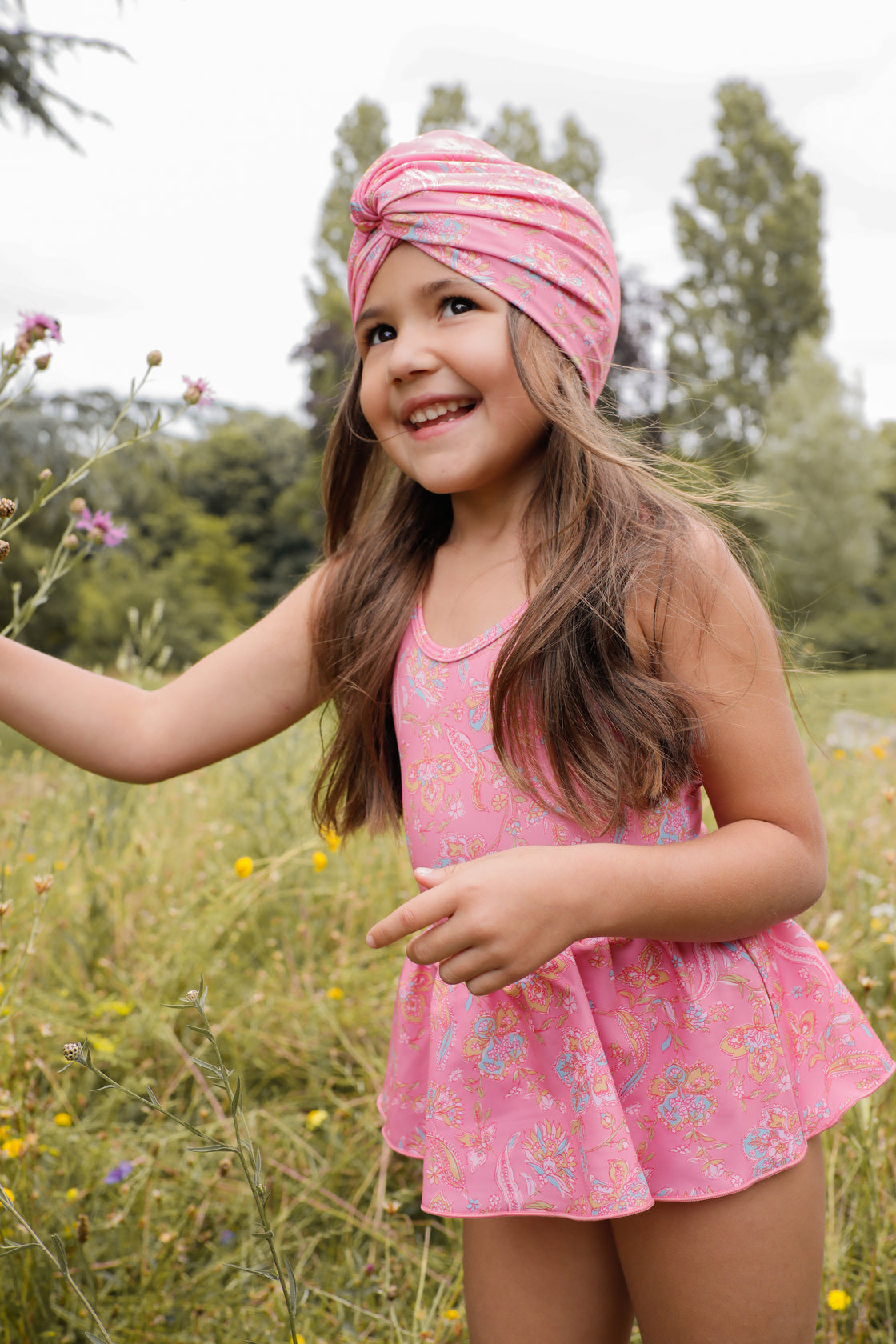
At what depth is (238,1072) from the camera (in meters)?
1.82

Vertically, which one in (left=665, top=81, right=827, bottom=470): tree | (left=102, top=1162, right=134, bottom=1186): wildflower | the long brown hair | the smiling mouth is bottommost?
(left=102, top=1162, right=134, bottom=1186): wildflower

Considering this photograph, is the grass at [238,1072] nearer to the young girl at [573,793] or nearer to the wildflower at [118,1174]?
the wildflower at [118,1174]

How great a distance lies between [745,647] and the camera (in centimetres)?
102

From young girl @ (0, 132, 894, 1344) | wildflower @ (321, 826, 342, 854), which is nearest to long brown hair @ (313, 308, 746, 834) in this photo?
young girl @ (0, 132, 894, 1344)

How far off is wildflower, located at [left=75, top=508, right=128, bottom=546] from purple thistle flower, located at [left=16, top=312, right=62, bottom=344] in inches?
9.3

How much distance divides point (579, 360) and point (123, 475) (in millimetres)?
7100

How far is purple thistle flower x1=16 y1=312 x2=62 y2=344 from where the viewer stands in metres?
0.98

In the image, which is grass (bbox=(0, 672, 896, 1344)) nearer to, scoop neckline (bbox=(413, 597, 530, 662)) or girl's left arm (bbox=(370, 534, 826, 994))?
girl's left arm (bbox=(370, 534, 826, 994))

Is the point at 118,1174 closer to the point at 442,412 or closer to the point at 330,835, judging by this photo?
the point at 330,835

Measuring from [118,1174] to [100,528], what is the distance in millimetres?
1034

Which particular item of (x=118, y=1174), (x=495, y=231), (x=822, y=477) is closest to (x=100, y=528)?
(x=495, y=231)

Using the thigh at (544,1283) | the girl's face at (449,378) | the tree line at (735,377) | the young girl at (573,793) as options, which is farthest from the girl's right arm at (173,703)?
the tree line at (735,377)

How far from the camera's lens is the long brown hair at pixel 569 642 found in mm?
1027

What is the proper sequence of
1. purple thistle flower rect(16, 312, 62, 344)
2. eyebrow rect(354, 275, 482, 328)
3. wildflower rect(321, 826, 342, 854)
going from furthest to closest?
wildflower rect(321, 826, 342, 854), eyebrow rect(354, 275, 482, 328), purple thistle flower rect(16, 312, 62, 344)
